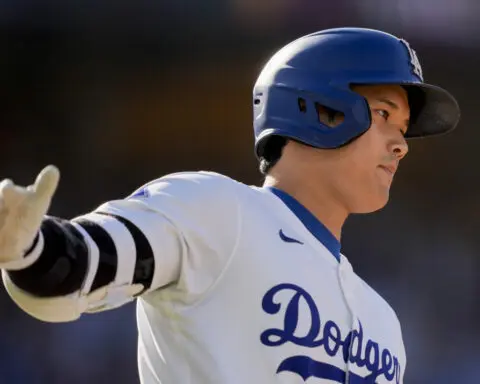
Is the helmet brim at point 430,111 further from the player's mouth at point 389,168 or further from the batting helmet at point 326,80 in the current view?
the player's mouth at point 389,168

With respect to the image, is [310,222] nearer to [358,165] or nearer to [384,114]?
[358,165]

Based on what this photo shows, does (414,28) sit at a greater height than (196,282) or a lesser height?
greater

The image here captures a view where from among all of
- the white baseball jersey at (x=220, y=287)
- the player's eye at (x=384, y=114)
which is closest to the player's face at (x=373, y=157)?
the player's eye at (x=384, y=114)

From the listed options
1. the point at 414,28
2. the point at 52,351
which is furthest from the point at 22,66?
the point at 414,28

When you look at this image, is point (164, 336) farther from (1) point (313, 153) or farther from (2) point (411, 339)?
(2) point (411, 339)

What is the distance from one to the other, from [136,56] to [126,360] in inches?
69.8

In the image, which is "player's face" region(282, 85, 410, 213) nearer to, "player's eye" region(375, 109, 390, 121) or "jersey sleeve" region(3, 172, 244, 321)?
"player's eye" region(375, 109, 390, 121)

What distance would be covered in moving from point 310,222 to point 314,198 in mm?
70

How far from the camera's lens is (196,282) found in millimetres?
1687

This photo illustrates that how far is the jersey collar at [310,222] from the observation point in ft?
6.52

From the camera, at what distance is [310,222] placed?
78.5 inches

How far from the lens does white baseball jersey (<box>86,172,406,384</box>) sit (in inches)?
64.7

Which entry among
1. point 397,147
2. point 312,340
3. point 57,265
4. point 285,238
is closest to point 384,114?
point 397,147

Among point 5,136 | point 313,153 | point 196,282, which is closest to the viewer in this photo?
point 196,282
